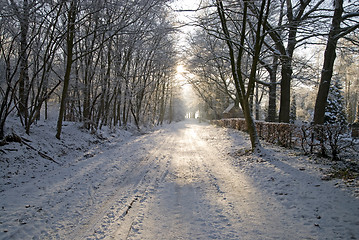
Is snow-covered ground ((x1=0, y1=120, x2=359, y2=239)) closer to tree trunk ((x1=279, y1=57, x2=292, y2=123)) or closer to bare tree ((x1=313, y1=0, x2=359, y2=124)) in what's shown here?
bare tree ((x1=313, y1=0, x2=359, y2=124))

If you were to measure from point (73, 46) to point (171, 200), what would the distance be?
10803mm

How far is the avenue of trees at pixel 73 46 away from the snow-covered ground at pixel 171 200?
12.5 ft

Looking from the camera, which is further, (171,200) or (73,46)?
(73,46)

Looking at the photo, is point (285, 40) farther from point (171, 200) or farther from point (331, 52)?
point (171, 200)

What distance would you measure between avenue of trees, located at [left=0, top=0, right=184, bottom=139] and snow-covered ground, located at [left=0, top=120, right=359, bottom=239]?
380cm

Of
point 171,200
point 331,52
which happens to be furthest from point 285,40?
point 171,200

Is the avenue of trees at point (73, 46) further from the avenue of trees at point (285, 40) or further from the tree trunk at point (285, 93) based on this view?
the tree trunk at point (285, 93)

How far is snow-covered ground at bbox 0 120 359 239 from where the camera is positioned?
296 centimetres

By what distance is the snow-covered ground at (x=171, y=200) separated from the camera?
2.96 metres

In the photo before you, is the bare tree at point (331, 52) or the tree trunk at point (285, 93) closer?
the bare tree at point (331, 52)

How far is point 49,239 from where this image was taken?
277cm

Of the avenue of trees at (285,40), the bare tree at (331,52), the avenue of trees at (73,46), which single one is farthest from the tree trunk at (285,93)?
the avenue of trees at (73,46)

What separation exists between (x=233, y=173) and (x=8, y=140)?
7.41m

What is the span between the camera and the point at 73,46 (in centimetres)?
1119
